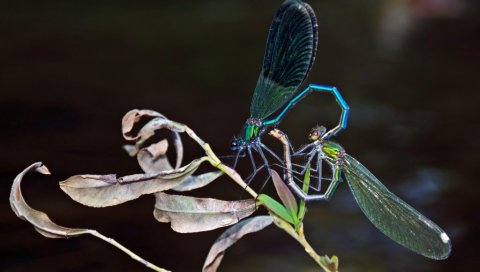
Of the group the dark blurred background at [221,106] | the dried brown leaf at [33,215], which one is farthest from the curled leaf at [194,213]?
the dark blurred background at [221,106]

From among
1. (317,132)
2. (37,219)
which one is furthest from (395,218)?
(37,219)

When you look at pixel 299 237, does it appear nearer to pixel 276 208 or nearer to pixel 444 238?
pixel 276 208

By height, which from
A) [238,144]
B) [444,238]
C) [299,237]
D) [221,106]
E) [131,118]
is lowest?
[221,106]

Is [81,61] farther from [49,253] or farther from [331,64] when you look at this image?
[49,253]

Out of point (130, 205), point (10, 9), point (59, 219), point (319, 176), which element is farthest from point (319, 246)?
point (10, 9)

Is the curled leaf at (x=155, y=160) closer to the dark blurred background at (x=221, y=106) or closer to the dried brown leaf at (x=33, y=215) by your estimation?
the dried brown leaf at (x=33, y=215)

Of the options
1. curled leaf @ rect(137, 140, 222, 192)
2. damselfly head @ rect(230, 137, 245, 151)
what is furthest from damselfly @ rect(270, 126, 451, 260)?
curled leaf @ rect(137, 140, 222, 192)
